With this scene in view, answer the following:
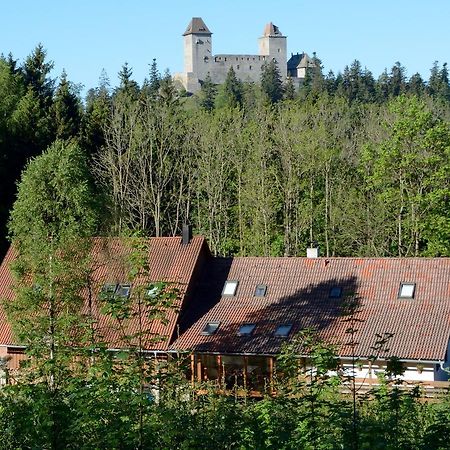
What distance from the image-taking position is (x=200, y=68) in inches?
6265

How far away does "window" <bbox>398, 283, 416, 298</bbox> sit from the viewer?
29.3m

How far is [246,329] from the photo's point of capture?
2888 cm

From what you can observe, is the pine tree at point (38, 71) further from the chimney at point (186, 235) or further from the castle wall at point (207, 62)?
the castle wall at point (207, 62)

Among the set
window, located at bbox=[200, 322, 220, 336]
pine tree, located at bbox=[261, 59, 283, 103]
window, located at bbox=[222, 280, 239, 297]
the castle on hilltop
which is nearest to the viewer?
window, located at bbox=[200, 322, 220, 336]

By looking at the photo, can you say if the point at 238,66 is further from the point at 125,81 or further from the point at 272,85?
the point at 125,81

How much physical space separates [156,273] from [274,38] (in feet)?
469

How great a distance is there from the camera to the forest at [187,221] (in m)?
11.4

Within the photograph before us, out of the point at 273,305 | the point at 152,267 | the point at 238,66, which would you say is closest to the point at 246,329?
the point at 273,305

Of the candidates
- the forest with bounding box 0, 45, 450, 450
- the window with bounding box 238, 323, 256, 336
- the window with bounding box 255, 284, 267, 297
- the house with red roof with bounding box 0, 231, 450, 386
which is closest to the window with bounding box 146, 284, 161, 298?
the forest with bounding box 0, 45, 450, 450

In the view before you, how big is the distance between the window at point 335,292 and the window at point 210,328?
331 cm

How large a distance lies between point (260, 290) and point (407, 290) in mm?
4263

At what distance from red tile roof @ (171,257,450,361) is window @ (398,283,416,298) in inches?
4.6

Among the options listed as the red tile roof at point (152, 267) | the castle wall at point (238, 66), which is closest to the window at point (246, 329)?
the red tile roof at point (152, 267)

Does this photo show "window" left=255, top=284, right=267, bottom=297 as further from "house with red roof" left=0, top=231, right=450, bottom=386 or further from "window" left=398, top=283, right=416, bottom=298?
"window" left=398, top=283, right=416, bottom=298
